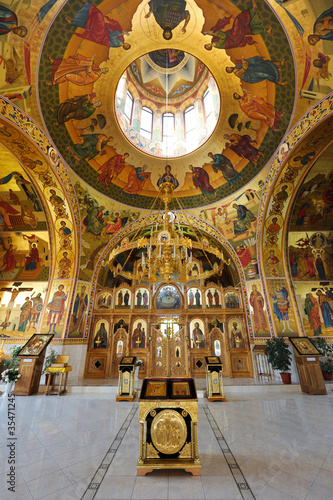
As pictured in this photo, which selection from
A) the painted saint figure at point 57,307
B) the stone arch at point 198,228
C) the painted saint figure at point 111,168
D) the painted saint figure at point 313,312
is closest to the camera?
the painted saint figure at point 57,307

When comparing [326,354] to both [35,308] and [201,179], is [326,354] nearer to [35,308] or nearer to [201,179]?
[201,179]

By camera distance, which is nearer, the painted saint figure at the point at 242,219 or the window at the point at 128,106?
the painted saint figure at the point at 242,219

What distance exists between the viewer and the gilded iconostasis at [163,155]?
6762 millimetres

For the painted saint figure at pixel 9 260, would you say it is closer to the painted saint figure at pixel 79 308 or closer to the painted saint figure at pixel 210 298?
the painted saint figure at pixel 79 308

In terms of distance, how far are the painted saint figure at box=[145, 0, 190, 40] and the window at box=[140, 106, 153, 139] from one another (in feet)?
16.3

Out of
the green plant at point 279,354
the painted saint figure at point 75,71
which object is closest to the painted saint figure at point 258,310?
the green plant at point 279,354

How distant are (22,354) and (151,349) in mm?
6142

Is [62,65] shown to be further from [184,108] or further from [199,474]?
[199,474]

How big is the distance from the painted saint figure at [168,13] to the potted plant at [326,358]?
1231cm

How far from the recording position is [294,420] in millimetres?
5074

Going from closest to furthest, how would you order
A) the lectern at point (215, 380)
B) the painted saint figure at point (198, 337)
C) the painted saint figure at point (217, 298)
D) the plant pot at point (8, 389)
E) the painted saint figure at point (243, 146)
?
the lectern at point (215, 380) → the plant pot at point (8, 389) → the painted saint figure at point (243, 146) → the painted saint figure at point (198, 337) → the painted saint figure at point (217, 298)

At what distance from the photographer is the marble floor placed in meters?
2.65

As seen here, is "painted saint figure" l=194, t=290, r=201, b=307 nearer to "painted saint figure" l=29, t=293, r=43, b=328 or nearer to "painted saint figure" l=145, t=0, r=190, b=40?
"painted saint figure" l=29, t=293, r=43, b=328

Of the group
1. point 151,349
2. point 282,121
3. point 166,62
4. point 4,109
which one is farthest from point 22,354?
point 166,62
